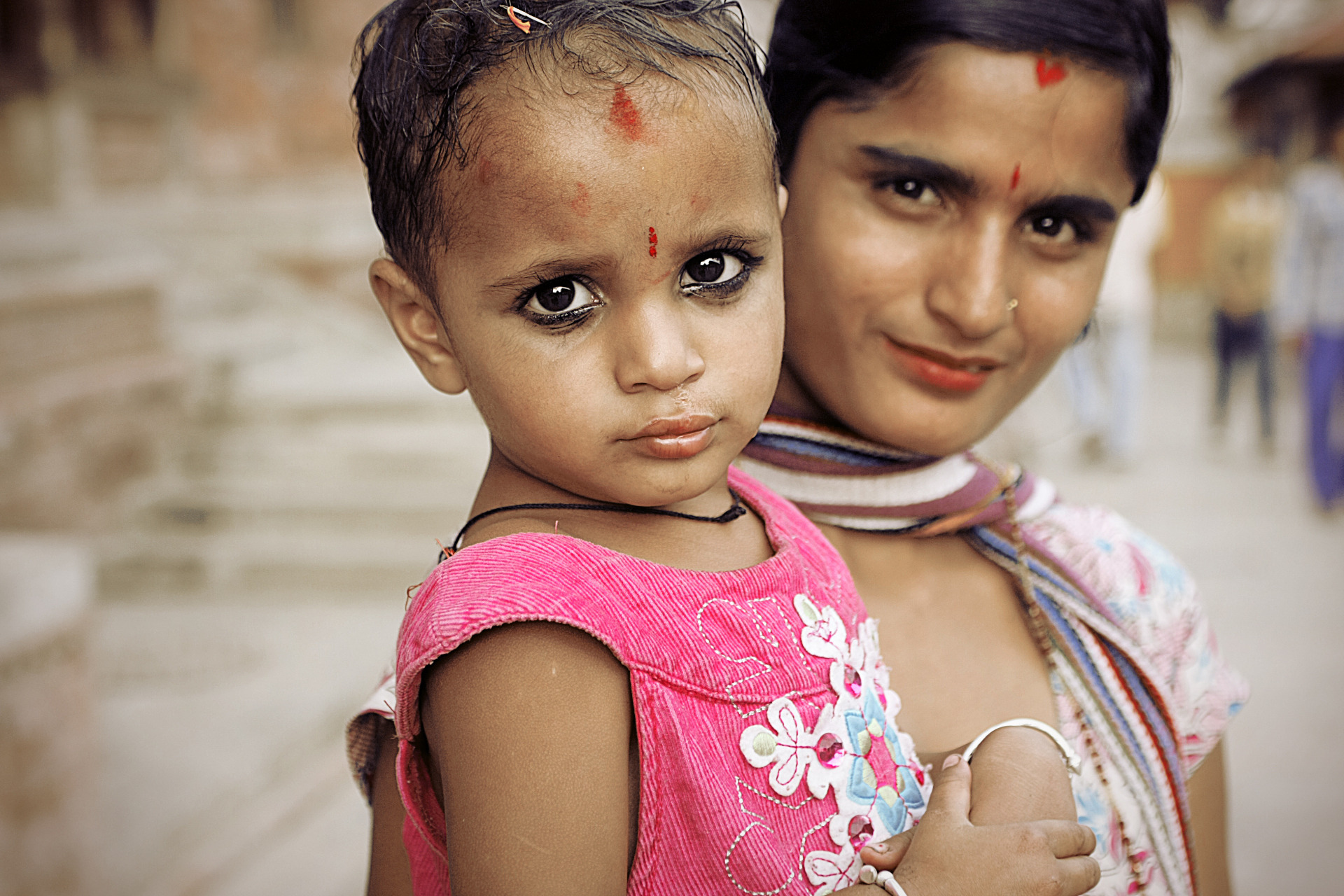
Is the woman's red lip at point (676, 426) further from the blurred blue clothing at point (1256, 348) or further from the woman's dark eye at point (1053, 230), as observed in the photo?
the blurred blue clothing at point (1256, 348)

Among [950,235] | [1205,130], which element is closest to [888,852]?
[950,235]

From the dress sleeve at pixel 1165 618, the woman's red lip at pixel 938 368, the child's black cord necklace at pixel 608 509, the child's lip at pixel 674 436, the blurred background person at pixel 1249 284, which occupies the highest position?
the child's lip at pixel 674 436

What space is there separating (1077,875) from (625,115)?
79 centimetres

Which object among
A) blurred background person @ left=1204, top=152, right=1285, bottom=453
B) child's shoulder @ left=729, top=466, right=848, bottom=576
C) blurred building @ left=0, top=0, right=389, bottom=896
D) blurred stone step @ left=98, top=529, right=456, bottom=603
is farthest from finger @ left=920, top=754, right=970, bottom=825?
blurred background person @ left=1204, top=152, right=1285, bottom=453

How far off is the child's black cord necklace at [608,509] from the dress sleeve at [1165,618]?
2.33 ft

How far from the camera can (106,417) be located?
20.8 ft

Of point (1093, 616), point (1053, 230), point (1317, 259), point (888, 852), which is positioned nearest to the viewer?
point (888, 852)

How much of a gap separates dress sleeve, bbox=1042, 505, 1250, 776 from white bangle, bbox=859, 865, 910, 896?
745 millimetres

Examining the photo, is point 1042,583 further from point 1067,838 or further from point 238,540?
point 238,540

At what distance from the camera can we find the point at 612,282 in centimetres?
93

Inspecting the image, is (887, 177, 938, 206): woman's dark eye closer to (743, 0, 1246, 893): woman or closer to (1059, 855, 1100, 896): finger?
(743, 0, 1246, 893): woman

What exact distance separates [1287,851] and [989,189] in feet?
11.3

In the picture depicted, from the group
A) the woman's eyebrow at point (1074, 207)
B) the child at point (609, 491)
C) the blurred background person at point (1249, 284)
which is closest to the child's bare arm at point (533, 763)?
the child at point (609, 491)

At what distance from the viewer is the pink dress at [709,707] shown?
908 mm
